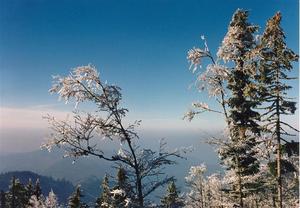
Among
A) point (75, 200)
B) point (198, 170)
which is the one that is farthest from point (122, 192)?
point (75, 200)

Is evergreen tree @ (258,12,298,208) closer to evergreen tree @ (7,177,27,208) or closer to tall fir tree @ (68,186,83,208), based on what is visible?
tall fir tree @ (68,186,83,208)

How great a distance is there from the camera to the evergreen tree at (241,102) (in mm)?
18844

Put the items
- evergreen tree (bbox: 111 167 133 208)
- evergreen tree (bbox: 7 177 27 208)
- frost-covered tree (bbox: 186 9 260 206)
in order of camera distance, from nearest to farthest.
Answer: evergreen tree (bbox: 111 167 133 208), frost-covered tree (bbox: 186 9 260 206), evergreen tree (bbox: 7 177 27 208)

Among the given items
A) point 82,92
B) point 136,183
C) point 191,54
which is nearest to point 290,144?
point 191,54

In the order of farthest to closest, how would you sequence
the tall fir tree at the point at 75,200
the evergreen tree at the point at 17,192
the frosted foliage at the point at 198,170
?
the evergreen tree at the point at 17,192
the tall fir tree at the point at 75,200
the frosted foliage at the point at 198,170

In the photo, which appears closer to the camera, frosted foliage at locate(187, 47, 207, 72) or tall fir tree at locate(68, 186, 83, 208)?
frosted foliage at locate(187, 47, 207, 72)

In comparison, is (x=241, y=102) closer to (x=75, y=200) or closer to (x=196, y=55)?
(x=196, y=55)

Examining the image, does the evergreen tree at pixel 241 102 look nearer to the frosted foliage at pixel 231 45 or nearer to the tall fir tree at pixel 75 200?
the frosted foliage at pixel 231 45

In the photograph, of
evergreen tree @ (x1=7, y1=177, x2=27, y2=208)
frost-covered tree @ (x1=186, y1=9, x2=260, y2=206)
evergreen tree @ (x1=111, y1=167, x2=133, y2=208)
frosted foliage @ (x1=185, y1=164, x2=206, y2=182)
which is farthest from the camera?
evergreen tree @ (x1=7, y1=177, x2=27, y2=208)

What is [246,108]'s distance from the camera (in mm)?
21891

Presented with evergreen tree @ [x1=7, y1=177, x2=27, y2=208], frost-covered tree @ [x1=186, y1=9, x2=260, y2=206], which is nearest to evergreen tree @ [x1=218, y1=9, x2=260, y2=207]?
frost-covered tree @ [x1=186, y1=9, x2=260, y2=206]

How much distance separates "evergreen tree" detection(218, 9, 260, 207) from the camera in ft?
61.8

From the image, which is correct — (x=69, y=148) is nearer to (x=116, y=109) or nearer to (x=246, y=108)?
(x=116, y=109)

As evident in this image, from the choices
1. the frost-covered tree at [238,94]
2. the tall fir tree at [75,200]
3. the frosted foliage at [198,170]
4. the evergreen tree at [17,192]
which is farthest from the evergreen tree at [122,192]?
the evergreen tree at [17,192]
